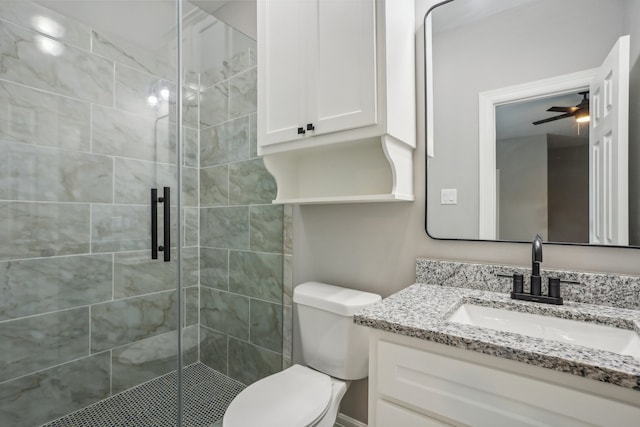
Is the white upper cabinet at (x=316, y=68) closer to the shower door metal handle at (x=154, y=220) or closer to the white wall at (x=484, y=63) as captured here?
the white wall at (x=484, y=63)

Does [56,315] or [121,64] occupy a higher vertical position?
[121,64]

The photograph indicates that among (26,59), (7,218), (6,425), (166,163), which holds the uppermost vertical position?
(26,59)

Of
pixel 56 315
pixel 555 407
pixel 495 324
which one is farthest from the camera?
pixel 56 315

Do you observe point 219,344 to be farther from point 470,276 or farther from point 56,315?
point 470,276

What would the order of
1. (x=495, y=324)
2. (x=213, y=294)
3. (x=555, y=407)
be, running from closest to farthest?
(x=555, y=407)
(x=495, y=324)
(x=213, y=294)

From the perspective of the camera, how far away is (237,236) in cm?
176

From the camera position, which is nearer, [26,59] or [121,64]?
[26,59]

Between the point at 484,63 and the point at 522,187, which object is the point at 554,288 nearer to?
the point at 522,187

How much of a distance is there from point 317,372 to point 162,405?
2.74 feet

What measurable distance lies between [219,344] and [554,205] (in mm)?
1699

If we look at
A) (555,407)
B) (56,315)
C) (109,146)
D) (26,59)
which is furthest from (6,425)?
(555,407)

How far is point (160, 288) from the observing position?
1.59m

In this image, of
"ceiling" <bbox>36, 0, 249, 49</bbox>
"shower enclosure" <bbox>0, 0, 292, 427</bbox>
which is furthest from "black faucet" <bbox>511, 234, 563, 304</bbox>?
"ceiling" <bbox>36, 0, 249, 49</bbox>

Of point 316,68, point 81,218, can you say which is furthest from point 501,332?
point 81,218
